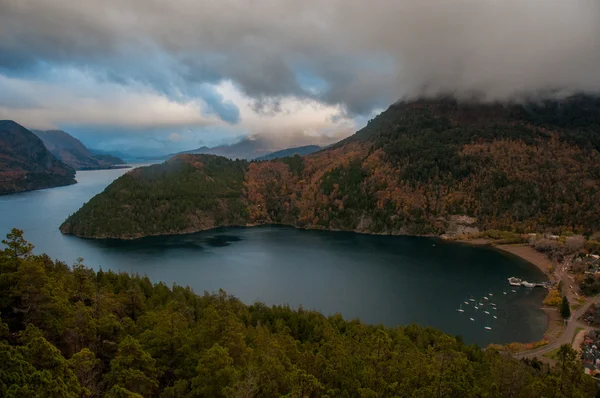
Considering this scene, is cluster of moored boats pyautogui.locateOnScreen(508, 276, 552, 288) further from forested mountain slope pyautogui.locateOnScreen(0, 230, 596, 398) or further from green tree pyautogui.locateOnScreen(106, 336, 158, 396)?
green tree pyautogui.locateOnScreen(106, 336, 158, 396)

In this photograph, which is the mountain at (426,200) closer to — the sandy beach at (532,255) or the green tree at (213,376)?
the sandy beach at (532,255)

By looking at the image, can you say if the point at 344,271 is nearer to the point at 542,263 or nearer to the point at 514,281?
the point at 514,281

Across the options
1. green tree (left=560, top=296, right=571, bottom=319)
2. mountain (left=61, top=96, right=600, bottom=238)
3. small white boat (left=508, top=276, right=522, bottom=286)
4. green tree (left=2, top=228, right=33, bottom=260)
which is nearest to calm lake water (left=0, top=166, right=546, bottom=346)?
small white boat (left=508, top=276, right=522, bottom=286)

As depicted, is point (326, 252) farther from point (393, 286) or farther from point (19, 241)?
point (19, 241)

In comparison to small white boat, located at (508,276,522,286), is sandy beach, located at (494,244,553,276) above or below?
above

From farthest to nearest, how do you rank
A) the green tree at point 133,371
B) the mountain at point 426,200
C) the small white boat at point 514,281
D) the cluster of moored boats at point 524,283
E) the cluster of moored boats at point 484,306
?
the mountain at point 426,200 → the small white boat at point 514,281 → the cluster of moored boats at point 524,283 → the cluster of moored boats at point 484,306 → the green tree at point 133,371

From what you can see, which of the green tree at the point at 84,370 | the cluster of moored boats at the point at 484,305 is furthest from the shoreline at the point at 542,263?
the green tree at the point at 84,370

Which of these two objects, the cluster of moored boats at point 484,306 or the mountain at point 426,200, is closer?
the cluster of moored boats at point 484,306

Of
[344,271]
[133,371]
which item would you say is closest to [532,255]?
[344,271]

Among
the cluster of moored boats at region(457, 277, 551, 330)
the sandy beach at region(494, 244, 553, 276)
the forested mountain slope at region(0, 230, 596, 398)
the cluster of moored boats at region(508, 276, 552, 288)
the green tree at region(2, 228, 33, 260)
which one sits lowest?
the cluster of moored boats at region(457, 277, 551, 330)
